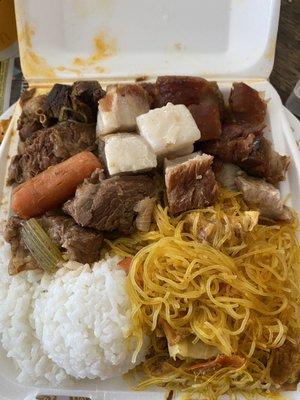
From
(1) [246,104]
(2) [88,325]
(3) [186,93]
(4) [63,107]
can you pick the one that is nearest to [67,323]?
(2) [88,325]

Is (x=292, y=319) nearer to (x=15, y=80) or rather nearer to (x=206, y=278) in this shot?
(x=206, y=278)

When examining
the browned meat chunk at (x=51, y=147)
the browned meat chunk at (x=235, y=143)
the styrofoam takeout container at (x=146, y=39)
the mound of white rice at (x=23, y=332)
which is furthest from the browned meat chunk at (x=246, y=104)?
the mound of white rice at (x=23, y=332)

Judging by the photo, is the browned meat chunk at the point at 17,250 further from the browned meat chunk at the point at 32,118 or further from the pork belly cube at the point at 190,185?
the pork belly cube at the point at 190,185

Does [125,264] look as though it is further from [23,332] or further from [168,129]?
[168,129]

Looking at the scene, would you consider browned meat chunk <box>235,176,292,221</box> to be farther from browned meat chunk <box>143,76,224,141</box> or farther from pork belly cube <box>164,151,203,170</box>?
browned meat chunk <box>143,76,224,141</box>

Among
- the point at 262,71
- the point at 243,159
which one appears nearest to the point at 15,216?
the point at 243,159

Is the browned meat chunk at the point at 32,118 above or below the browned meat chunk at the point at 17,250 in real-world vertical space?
above

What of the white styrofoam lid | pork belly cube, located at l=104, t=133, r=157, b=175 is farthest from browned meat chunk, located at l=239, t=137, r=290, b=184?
the white styrofoam lid
